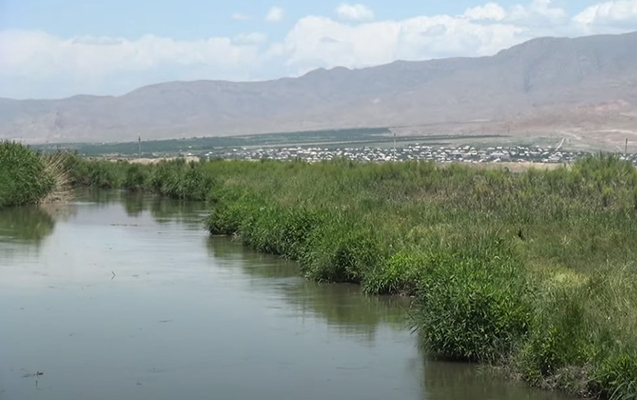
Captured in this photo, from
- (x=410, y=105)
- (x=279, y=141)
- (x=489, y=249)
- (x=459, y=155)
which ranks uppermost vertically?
(x=410, y=105)

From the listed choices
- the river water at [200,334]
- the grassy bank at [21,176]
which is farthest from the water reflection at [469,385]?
the grassy bank at [21,176]

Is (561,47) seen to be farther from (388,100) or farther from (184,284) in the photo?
(184,284)

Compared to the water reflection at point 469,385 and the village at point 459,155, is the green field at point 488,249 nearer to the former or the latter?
the water reflection at point 469,385

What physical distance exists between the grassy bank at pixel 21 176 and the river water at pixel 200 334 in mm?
13625

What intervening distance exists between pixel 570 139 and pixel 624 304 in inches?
3711

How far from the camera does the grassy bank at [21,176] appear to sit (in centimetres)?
4006

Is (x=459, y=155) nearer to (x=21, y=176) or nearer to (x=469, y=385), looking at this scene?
(x=21, y=176)

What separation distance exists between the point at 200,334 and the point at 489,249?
484 cm

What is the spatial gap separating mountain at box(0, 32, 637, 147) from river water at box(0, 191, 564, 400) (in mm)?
99758

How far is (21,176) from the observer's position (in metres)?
40.8

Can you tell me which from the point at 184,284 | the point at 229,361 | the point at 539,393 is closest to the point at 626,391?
the point at 539,393

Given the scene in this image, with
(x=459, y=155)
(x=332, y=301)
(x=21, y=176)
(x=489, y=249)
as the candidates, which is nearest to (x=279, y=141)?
(x=459, y=155)

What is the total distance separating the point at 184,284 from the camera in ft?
70.6

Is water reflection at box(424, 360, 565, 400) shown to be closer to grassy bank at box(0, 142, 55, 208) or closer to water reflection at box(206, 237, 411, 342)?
water reflection at box(206, 237, 411, 342)
